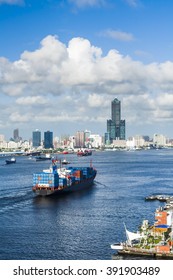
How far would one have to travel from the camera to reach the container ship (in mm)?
38312

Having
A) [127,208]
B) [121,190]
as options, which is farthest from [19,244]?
[121,190]

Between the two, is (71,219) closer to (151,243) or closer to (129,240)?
(129,240)

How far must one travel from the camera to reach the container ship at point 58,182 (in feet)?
126

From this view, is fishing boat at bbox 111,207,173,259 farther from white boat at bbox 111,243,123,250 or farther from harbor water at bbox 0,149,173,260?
Result: harbor water at bbox 0,149,173,260

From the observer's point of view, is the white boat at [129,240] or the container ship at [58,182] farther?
the container ship at [58,182]

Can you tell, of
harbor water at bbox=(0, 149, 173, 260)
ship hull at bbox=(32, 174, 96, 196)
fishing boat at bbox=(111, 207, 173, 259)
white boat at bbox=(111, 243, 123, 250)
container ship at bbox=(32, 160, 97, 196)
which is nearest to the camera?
fishing boat at bbox=(111, 207, 173, 259)

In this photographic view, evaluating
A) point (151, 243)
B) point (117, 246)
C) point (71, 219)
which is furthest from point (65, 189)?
point (117, 246)

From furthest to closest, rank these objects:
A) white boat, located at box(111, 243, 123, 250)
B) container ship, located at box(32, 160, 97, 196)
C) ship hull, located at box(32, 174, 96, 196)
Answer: container ship, located at box(32, 160, 97, 196)
ship hull, located at box(32, 174, 96, 196)
white boat, located at box(111, 243, 123, 250)

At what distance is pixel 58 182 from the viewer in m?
40.0

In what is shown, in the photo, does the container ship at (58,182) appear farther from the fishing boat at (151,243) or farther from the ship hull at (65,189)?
the fishing boat at (151,243)

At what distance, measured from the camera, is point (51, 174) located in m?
39.1

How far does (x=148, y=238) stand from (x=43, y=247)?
519cm

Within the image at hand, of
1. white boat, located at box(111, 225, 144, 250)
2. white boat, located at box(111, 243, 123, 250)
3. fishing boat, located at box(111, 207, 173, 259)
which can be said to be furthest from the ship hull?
white boat, located at box(111, 243, 123, 250)

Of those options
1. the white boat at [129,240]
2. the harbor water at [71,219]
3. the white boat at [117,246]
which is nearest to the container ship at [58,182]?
the harbor water at [71,219]
